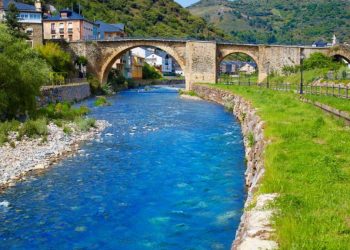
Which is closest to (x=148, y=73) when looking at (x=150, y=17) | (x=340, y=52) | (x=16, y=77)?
(x=340, y=52)

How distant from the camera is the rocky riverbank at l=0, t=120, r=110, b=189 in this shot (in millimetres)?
15375

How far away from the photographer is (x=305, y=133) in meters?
13.6

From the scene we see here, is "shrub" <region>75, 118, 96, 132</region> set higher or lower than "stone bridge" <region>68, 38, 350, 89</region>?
lower

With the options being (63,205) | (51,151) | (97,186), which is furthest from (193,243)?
(51,151)

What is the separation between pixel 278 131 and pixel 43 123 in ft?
43.0

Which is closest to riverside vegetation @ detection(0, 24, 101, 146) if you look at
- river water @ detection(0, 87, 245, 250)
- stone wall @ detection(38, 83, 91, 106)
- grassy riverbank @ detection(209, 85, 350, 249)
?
river water @ detection(0, 87, 245, 250)

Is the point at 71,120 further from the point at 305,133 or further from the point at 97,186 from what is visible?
the point at 305,133

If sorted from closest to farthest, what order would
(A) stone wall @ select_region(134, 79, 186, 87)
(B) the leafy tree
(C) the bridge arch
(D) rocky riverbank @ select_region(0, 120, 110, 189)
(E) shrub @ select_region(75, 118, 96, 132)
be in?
(D) rocky riverbank @ select_region(0, 120, 110, 189)
(B) the leafy tree
(E) shrub @ select_region(75, 118, 96, 132)
(C) the bridge arch
(A) stone wall @ select_region(134, 79, 186, 87)

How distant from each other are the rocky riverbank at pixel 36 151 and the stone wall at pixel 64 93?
906cm

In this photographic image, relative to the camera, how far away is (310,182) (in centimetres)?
854

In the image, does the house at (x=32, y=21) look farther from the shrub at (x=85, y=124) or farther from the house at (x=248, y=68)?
the house at (x=248, y=68)

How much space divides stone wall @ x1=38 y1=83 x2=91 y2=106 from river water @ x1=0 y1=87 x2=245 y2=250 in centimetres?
1306

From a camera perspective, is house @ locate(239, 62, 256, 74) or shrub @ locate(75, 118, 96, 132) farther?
house @ locate(239, 62, 256, 74)

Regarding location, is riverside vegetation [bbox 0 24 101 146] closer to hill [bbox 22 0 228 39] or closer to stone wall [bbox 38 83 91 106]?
stone wall [bbox 38 83 91 106]
